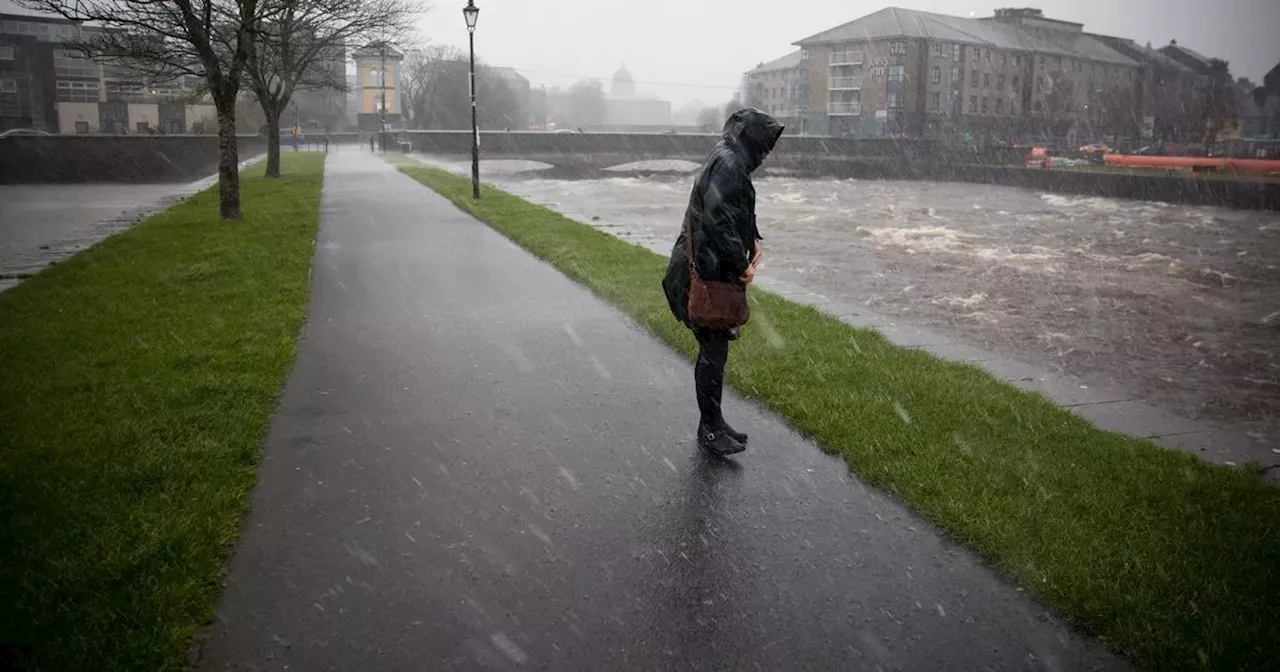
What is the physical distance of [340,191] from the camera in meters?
24.9

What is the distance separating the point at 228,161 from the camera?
16.3 meters

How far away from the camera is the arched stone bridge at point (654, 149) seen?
184ft

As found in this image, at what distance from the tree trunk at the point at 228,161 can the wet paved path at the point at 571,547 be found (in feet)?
36.5

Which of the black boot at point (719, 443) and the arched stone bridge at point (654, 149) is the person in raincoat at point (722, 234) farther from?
the arched stone bridge at point (654, 149)

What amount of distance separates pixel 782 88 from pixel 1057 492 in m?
114

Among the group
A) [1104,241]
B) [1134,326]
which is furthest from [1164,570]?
[1104,241]

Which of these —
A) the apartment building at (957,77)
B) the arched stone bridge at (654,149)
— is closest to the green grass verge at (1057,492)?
the arched stone bridge at (654,149)

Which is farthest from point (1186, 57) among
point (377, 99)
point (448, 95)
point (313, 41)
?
point (313, 41)

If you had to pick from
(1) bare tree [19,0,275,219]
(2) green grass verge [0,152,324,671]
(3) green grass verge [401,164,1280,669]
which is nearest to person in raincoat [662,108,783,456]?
(3) green grass verge [401,164,1280,669]

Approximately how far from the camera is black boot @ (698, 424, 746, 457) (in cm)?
505

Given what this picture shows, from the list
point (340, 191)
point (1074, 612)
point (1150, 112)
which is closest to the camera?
point (1074, 612)

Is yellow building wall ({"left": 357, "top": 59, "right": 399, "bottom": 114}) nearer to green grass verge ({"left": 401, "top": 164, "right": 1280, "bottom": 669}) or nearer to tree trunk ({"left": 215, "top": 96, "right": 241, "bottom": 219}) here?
tree trunk ({"left": 215, "top": 96, "right": 241, "bottom": 219})

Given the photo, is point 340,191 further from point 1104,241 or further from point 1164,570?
point 1164,570

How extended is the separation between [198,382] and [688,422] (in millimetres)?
3414
